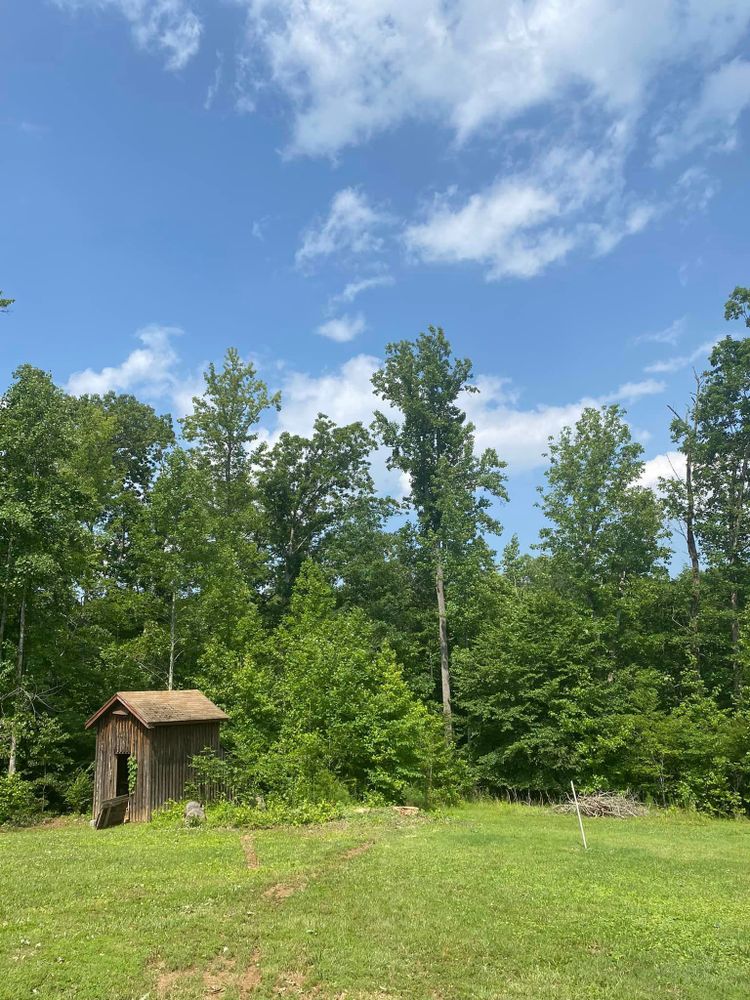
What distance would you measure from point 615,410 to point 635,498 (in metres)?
4.68

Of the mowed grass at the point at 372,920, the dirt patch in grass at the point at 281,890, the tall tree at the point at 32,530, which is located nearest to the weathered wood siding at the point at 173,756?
the mowed grass at the point at 372,920

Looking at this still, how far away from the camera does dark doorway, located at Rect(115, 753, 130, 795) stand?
67.4ft

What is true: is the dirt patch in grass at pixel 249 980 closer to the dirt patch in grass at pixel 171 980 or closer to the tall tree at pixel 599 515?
the dirt patch in grass at pixel 171 980

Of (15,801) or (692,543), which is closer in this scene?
(15,801)

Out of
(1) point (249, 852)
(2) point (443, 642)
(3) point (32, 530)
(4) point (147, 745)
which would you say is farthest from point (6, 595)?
(2) point (443, 642)

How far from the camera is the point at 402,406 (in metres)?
37.5

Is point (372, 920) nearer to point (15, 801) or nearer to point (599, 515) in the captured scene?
point (15, 801)

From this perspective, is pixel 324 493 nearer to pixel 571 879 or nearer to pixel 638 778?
pixel 638 778

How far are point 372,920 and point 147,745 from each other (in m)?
12.7

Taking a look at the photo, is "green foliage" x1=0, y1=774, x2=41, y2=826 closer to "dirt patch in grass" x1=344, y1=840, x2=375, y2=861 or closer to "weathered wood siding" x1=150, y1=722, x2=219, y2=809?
"weathered wood siding" x1=150, y1=722, x2=219, y2=809

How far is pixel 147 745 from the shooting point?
19.2 meters

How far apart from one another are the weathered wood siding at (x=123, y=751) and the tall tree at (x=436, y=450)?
18.1 meters

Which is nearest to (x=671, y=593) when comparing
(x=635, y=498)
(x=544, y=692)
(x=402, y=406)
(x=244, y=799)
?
(x=635, y=498)

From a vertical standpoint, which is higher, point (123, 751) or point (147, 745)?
point (147, 745)
